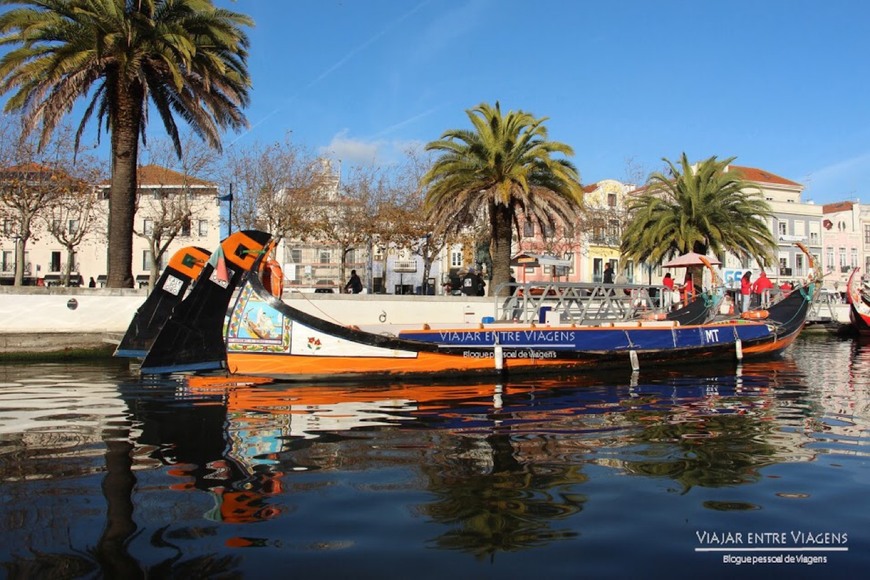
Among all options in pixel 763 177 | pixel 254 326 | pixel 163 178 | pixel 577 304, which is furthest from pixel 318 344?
pixel 763 177

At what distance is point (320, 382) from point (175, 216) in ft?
84.6

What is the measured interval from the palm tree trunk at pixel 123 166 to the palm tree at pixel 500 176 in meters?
10.7

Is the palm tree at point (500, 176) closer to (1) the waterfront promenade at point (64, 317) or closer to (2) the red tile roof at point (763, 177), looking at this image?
(1) the waterfront promenade at point (64, 317)

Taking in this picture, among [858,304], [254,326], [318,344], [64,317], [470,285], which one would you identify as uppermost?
[470,285]

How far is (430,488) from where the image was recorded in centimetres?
623

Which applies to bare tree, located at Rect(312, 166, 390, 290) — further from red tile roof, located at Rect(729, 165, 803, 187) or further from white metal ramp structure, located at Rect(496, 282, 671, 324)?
Answer: red tile roof, located at Rect(729, 165, 803, 187)

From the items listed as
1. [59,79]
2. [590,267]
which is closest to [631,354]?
[59,79]

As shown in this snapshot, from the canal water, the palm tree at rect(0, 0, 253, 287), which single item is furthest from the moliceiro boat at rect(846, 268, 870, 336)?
the palm tree at rect(0, 0, 253, 287)

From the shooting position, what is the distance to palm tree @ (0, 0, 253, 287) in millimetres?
19562

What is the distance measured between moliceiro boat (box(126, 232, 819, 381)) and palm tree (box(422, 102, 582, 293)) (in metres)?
10.9

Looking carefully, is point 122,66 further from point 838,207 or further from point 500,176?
point 838,207

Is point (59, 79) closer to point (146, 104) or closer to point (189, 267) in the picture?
point (146, 104)

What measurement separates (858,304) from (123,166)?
34.5m

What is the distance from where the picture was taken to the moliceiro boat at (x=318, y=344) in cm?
1335
